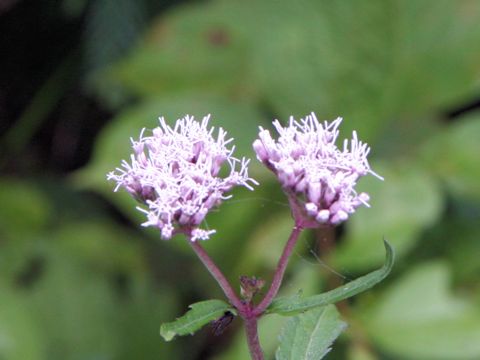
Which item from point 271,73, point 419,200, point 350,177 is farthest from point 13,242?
point 350,177

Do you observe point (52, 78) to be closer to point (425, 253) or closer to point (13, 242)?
point (13, 242)

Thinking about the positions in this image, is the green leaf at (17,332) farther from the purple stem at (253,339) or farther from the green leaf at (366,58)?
the purple stem at (253,339)

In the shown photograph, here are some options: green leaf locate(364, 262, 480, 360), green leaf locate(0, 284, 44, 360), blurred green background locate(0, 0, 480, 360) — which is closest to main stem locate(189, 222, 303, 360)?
blurred green background locate(0, 0, 480, 360)

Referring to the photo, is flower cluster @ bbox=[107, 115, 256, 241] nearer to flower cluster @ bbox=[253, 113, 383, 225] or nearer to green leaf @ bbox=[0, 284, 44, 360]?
flower cluster @ bbox=[253, 113, 383, 225]

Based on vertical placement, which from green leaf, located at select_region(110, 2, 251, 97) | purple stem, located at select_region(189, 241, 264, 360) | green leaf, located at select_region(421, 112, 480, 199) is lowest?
purple stem, located at select_region(189, 241, 264, 360)

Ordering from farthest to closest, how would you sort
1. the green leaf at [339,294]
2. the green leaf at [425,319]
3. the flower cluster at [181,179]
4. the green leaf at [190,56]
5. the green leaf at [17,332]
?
the green leaf at [190,56] → the green leaf at [17,332] → the green leaf at [425,319] → the flower cluster at [181,179] → the green leaf at [339,294]

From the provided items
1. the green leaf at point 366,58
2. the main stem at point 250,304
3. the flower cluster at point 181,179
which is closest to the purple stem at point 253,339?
the main stem at point 250,304

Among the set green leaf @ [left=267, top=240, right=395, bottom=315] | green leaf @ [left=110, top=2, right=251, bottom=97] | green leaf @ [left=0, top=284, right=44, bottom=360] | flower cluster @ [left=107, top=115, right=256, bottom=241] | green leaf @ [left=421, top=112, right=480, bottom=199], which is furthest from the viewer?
green leaf @ [left=110, top=2, right=251, bottom=97]
